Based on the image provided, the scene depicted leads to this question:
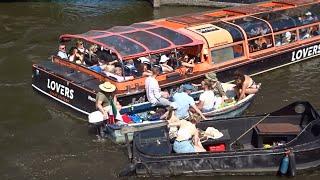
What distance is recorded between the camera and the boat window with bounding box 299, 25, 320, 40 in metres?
21.7

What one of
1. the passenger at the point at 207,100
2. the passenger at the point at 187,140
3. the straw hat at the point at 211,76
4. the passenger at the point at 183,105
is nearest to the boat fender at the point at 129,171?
the passenger at the point at 187,140

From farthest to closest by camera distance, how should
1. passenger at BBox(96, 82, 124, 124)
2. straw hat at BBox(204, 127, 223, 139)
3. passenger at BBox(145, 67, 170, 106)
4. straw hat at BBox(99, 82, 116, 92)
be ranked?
1. passenger at BBox(145, 67, 170, 106)
2. straw hat at BBox(99, 82, 116, 92)
3. passenger at BBox(96, 82, 124, 124)
4. straw hat at BBox(204, 127, 223, 139)

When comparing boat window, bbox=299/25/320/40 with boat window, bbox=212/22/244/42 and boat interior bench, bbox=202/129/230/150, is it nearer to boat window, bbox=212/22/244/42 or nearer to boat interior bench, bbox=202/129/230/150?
boat window, bbox=212/22/244/42

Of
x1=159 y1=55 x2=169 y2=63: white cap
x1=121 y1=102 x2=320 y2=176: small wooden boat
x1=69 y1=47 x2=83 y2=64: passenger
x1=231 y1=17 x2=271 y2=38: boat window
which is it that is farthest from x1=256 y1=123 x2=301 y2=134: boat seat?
x1=69 y1=47 x2=83 y2=64: passenger

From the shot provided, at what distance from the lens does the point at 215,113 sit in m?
15.6

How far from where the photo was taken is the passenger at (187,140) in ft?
41.9

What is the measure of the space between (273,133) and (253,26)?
7259 millimetres

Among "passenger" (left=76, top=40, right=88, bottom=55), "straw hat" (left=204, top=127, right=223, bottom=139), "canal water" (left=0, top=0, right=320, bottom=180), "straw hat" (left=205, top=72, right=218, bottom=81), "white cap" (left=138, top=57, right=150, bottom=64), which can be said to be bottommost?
"canal water" (left=0, top=0, right=320, bottom=180)

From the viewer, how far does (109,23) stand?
1119 inches

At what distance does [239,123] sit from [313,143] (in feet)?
7.14

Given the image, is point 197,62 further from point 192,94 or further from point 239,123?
point 239,123

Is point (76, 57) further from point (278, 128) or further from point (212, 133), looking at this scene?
point (278, 128)

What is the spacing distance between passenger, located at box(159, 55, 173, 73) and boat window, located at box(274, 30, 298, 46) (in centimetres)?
526

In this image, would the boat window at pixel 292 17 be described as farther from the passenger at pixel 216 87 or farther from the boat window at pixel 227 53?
the passenger at pixel 216 87
